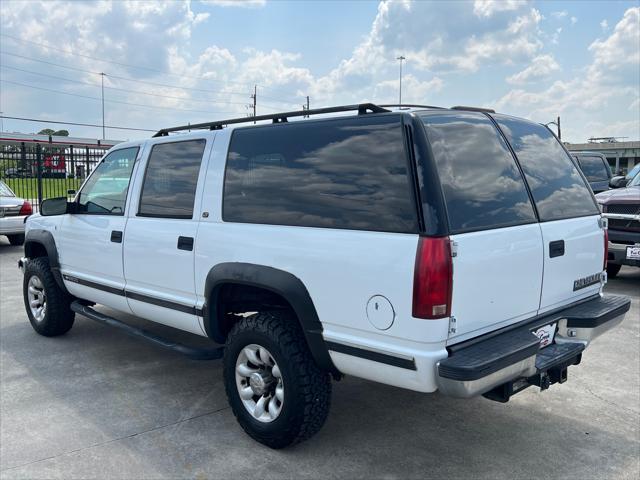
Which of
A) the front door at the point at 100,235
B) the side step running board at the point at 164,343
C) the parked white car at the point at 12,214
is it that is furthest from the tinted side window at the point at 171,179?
the parked white car at the point at 12,214

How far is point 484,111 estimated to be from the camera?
3697 millimetres

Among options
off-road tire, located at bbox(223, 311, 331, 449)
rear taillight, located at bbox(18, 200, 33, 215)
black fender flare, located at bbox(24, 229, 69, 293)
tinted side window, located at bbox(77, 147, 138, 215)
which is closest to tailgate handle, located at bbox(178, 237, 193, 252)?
off-road tire, located at bbox(223, 311, 331, 449)

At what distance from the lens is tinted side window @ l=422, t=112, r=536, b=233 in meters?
2.94

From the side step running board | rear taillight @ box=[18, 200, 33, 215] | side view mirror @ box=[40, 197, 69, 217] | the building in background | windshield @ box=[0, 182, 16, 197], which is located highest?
the building in background

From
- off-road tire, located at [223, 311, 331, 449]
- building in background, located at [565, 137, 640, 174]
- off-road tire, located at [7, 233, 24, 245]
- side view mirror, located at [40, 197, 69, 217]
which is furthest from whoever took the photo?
building in background, located at [565, 137, 640, 174]

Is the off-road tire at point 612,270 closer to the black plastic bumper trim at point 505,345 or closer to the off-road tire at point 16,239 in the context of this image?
the black plastic bumper trim at point 505,345

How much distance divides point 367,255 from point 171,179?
1973mm

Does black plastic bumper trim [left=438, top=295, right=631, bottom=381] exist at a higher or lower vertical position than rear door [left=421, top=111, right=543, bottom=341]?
lower

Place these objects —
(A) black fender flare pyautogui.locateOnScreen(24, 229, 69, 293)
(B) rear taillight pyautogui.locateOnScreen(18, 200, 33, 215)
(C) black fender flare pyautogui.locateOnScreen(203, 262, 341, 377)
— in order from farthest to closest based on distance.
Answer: (B) rear taillight pyautogui.locateOnScreen(18, 200, 33, 215)
(A) black fender flare pyautogui.locateOnScreen(24, 229, 69, 293)
(C) black fender flare pyautogui.locateOnScreen(203, 262, 341, 377)

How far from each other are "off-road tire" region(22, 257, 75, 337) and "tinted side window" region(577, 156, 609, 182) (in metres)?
13.5

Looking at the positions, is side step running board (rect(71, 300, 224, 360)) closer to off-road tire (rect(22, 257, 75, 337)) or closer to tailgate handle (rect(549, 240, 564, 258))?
off-road tire (rect(22, 257, 75, 337))

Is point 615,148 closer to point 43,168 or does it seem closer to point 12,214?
point 43,168

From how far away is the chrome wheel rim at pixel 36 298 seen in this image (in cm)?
584

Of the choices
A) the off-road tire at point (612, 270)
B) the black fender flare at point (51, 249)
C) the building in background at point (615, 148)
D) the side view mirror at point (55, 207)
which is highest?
the building in background at point (615, 148)
